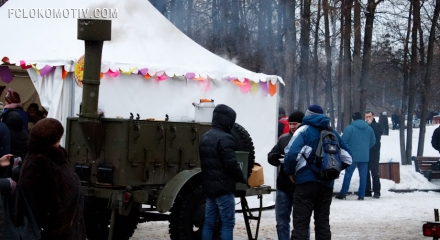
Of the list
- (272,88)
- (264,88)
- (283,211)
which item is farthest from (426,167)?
(283,211)

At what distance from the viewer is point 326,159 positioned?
275 inches

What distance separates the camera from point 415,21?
72.1 feet

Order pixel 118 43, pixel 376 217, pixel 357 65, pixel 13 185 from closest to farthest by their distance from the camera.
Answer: pixel 13 185
pixel 118 43
pixel 376 217
pixel 357 65

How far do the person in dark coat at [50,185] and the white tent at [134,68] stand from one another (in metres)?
6.02

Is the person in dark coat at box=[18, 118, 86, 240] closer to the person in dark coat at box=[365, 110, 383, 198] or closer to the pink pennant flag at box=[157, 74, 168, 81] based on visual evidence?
the pink pennant flag at box=[157, 74, 168, 81]

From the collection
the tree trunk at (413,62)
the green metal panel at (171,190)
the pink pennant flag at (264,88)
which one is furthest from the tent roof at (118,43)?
the tree trunk at (413,62)

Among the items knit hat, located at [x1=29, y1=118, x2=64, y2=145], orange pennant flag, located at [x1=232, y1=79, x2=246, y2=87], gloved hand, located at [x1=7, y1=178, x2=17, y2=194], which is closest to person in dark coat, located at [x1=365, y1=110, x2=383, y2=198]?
orange pennant flag, located at [x1=232, y1=79, x2=246, y2=87]

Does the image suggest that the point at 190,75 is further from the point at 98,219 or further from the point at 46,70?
the point at 98,219

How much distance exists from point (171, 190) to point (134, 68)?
143 inches

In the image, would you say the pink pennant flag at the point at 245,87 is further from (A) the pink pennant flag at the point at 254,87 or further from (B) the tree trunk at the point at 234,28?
(B) the tree trunk at the point at 234,28

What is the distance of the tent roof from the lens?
1127 centimetres

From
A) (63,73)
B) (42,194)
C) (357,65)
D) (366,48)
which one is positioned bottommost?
(42,194)

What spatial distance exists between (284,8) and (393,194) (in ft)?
17.8

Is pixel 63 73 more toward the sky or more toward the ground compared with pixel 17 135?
more toward the sky
